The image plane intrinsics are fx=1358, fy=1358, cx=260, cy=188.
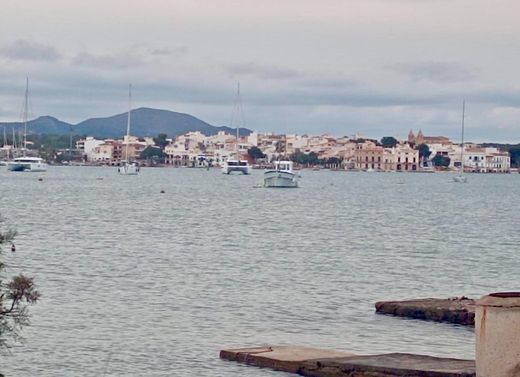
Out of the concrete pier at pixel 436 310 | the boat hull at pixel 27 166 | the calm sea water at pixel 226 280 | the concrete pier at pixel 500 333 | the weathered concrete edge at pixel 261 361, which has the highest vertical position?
the concrete pier at pixel 500 333

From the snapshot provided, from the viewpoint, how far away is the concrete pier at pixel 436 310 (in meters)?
30.3

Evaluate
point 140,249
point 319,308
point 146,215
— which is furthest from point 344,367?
point 146,215

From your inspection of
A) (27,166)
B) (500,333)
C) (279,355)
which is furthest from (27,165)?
(500,333)

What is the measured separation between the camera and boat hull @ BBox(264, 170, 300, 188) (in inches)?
5507

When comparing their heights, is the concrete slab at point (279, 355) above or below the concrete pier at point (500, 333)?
below

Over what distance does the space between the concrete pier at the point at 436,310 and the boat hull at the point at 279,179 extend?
107 meters

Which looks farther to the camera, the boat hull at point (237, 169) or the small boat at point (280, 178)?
the boat hull at point (237, 169)

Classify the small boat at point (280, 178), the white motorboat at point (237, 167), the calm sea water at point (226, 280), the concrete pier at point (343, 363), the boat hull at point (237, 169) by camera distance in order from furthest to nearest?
the white motorboat at point (237, 167), the boat hull at point (237, 169), the small boat at point (280, 178), the calm sea water at point (226, 280), the concrete pier at point (343, 363)

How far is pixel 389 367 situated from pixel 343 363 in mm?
993

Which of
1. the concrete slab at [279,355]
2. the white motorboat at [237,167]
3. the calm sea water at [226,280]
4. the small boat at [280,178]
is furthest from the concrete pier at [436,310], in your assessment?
the white motorboat at [237,167]

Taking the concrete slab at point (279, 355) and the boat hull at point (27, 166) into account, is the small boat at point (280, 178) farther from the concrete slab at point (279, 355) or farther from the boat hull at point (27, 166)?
the concrete slab at point (279, 355)

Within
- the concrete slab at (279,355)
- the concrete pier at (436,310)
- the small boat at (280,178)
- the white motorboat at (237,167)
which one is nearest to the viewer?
the concrete slab at (279,355)

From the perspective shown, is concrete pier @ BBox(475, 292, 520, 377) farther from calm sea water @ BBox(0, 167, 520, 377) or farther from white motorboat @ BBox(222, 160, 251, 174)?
white motorboat @ BBox(222, 160, 251, 174)

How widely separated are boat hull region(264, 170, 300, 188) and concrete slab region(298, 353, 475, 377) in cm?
11581
